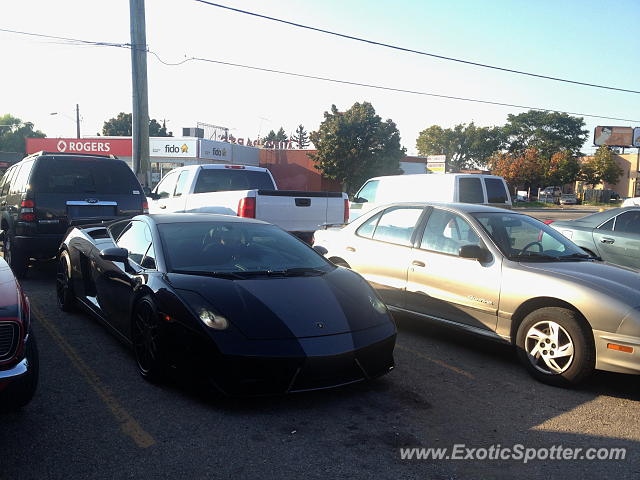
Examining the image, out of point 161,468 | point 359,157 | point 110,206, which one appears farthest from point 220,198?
point 359,157

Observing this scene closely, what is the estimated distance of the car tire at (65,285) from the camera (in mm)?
6309

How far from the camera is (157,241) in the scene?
188 inches

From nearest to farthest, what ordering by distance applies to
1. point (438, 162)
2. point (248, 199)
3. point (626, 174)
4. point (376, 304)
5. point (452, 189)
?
point (376, 304) → point (248, 199) → point (452, 189) → point (438, 162) → point (626, 174)

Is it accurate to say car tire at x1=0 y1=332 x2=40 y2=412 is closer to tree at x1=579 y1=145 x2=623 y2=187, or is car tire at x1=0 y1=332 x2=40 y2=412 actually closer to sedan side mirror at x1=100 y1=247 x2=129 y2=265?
sedan side mirror at x1=100 y1=247 x2=129 y2=265

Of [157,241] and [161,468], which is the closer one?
[161,468]

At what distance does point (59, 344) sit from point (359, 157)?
120 feet

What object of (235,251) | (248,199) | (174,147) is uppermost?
(174,147)

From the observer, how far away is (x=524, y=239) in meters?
5.65

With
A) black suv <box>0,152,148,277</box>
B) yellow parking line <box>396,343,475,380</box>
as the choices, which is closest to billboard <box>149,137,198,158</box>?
black suv <box>0,152,148,277</box>

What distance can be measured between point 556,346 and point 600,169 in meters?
78.0

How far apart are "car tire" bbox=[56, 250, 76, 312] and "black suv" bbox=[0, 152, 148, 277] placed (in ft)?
A: 4.54

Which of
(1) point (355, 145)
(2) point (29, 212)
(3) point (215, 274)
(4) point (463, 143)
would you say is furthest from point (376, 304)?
(4) point (463, 143)

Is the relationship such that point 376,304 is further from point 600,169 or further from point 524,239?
point 600,169

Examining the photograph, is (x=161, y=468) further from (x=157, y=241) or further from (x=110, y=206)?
(x=110, y=206)
